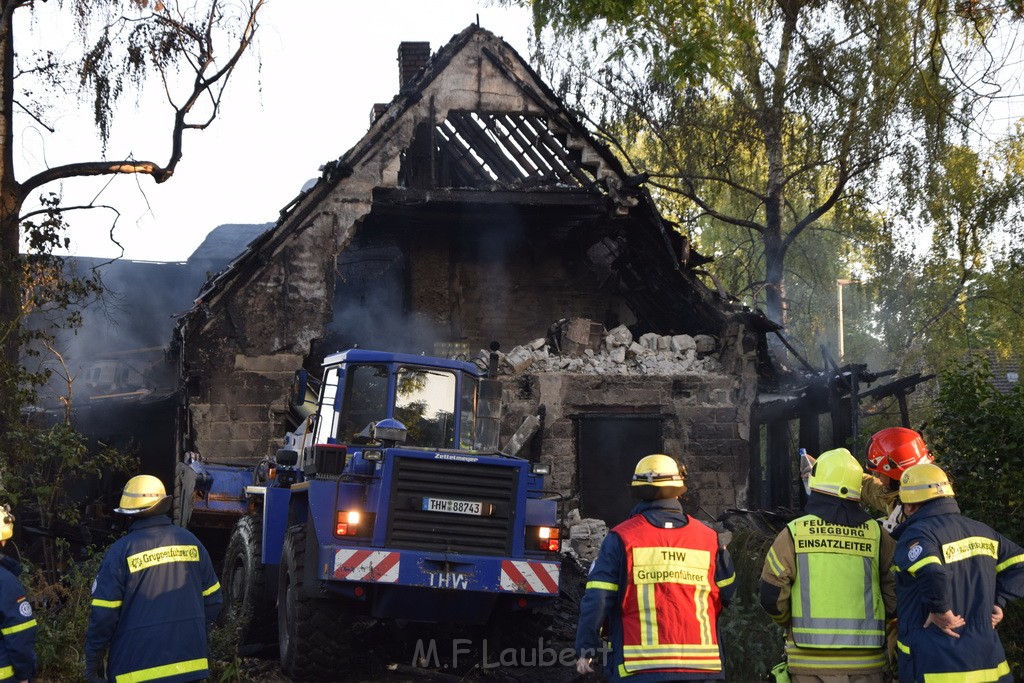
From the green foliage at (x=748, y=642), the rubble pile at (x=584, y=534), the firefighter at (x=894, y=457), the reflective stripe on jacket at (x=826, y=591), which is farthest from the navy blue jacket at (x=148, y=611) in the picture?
the rubble pile at (x=584, y=534)

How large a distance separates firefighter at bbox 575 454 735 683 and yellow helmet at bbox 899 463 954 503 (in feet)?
3.05

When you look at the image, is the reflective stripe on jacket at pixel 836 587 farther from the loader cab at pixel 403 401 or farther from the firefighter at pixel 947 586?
the loader cab at pixel 403 401

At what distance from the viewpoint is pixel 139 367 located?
70.8 ft

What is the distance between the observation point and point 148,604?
19.3 feet

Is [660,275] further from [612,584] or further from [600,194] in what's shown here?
[612,584]

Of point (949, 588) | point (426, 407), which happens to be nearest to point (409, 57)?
point (426, 407)

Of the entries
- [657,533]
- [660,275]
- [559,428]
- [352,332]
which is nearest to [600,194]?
Result: [660,275]

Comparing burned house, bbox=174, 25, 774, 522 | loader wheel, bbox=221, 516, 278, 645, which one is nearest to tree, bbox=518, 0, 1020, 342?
burned house, bbox=174, 25, 774, 522

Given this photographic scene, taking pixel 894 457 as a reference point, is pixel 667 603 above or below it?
below

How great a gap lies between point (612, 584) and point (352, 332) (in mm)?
13418

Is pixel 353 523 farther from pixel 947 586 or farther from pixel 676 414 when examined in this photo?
pixel 676 414

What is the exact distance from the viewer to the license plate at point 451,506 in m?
8.98

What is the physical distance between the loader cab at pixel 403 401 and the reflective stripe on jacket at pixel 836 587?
5.04 m

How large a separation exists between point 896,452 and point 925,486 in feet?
2.60
